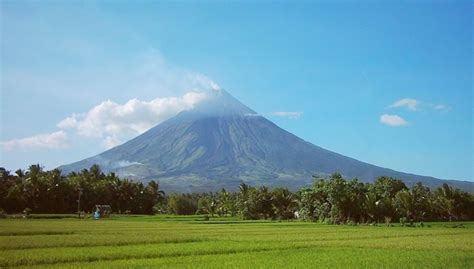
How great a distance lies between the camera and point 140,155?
170m

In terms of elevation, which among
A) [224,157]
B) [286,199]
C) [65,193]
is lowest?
[286,199]

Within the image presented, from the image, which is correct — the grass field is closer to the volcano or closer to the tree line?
the tree line

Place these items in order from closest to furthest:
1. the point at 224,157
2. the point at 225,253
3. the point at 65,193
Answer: the point at 225,253, the point at 65,193, the point at 224,157

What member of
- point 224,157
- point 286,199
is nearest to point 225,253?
point 286,199

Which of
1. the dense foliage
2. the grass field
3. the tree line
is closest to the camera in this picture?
the grass field

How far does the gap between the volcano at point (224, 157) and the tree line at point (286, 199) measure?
75.3 m

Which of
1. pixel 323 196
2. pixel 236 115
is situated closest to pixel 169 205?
pixel 323 196

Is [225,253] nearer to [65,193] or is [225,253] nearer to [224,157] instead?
[65,193]

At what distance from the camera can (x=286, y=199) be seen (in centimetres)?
6072

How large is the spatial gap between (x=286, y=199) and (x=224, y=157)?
107004 mm

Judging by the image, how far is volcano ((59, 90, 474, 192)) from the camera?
154 meters

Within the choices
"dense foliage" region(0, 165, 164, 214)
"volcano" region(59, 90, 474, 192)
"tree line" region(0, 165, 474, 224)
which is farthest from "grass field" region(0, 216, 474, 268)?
"volcano" region(59, 90, 474, 192)

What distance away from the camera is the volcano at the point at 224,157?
504 feet

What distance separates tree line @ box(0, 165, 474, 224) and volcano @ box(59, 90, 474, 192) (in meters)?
75.3
